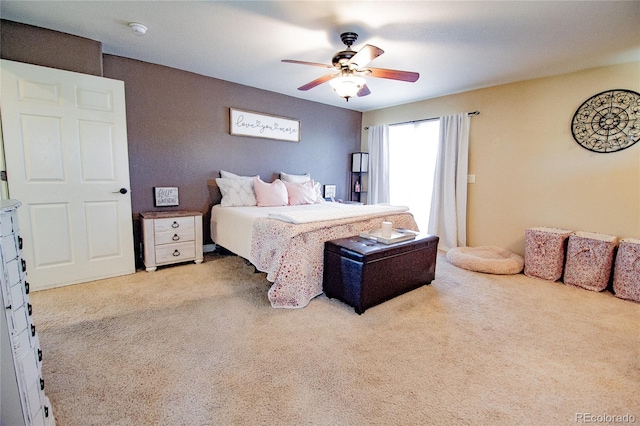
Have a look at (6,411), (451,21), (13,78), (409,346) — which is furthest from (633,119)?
Result: (13,78)

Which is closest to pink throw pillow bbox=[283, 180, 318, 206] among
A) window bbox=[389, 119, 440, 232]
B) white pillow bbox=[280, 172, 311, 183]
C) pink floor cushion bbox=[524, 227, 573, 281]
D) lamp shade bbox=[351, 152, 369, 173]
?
white pillow bbox=[280, 172, 311, 183]

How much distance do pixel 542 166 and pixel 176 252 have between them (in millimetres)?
4385

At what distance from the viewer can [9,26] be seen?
243cm

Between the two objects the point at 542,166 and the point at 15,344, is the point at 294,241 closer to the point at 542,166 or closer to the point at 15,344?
the point at 15,344

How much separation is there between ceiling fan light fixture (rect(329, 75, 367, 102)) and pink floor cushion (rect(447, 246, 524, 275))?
2.36m

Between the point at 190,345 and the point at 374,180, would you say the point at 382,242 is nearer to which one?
the point at 190,345

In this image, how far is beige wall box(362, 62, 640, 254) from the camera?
9.90 feet

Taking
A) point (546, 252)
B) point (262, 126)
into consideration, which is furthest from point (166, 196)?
point (546, 252)

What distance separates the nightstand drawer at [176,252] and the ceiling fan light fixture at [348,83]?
7.73ft

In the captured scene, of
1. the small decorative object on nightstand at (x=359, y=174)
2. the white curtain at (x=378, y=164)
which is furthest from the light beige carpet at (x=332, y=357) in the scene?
→ the small decorative object on nightstand at (x=359, y=174)

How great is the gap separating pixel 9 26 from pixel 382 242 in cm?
359

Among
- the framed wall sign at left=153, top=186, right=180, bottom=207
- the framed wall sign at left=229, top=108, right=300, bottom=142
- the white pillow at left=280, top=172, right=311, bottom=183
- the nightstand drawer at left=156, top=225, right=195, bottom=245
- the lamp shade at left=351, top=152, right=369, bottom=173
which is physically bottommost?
the nightstand drawer at left=156, top=225, right=195, bottom=245

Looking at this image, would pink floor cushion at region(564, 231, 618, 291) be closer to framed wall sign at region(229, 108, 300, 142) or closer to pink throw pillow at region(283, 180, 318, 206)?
pink throw pillow at region(283, 180, 318, 206)

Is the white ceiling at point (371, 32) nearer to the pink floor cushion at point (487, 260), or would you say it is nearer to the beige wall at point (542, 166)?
the beige wall at point (542, 166)
